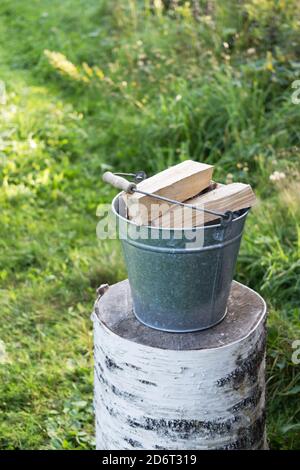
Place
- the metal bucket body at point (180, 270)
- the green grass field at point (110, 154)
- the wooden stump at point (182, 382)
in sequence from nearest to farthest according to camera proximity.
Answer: the metal bucket body at point (180, 270), the wooden stump at point (182, 382), the green grass field at point (110, 154)

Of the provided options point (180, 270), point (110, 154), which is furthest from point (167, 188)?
point (110, 154)

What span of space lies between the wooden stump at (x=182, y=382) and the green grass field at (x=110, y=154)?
2.22 ft

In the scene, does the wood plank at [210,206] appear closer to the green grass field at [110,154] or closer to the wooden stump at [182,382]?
the wooden stump at [182,382]

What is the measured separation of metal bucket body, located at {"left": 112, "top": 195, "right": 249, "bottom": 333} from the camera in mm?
2104

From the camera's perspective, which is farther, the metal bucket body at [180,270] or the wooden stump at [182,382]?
the wooden stump at [182,382]

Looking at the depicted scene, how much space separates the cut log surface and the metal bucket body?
0.17 ft

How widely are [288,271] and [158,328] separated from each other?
50.3 inches

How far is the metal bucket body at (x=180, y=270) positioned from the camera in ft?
6.90

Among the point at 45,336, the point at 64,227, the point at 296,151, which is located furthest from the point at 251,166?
the point at 45,336

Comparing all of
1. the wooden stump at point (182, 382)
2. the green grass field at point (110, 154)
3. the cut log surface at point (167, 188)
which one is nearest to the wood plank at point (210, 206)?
the cut log surface at point (167, 188)

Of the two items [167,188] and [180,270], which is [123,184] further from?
[180,270]

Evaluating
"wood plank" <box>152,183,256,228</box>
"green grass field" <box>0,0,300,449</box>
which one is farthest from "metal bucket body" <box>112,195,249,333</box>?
"green grass field" <box>0,0,300,449</box>

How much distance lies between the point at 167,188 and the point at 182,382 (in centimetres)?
65

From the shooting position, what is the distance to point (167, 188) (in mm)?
2219
